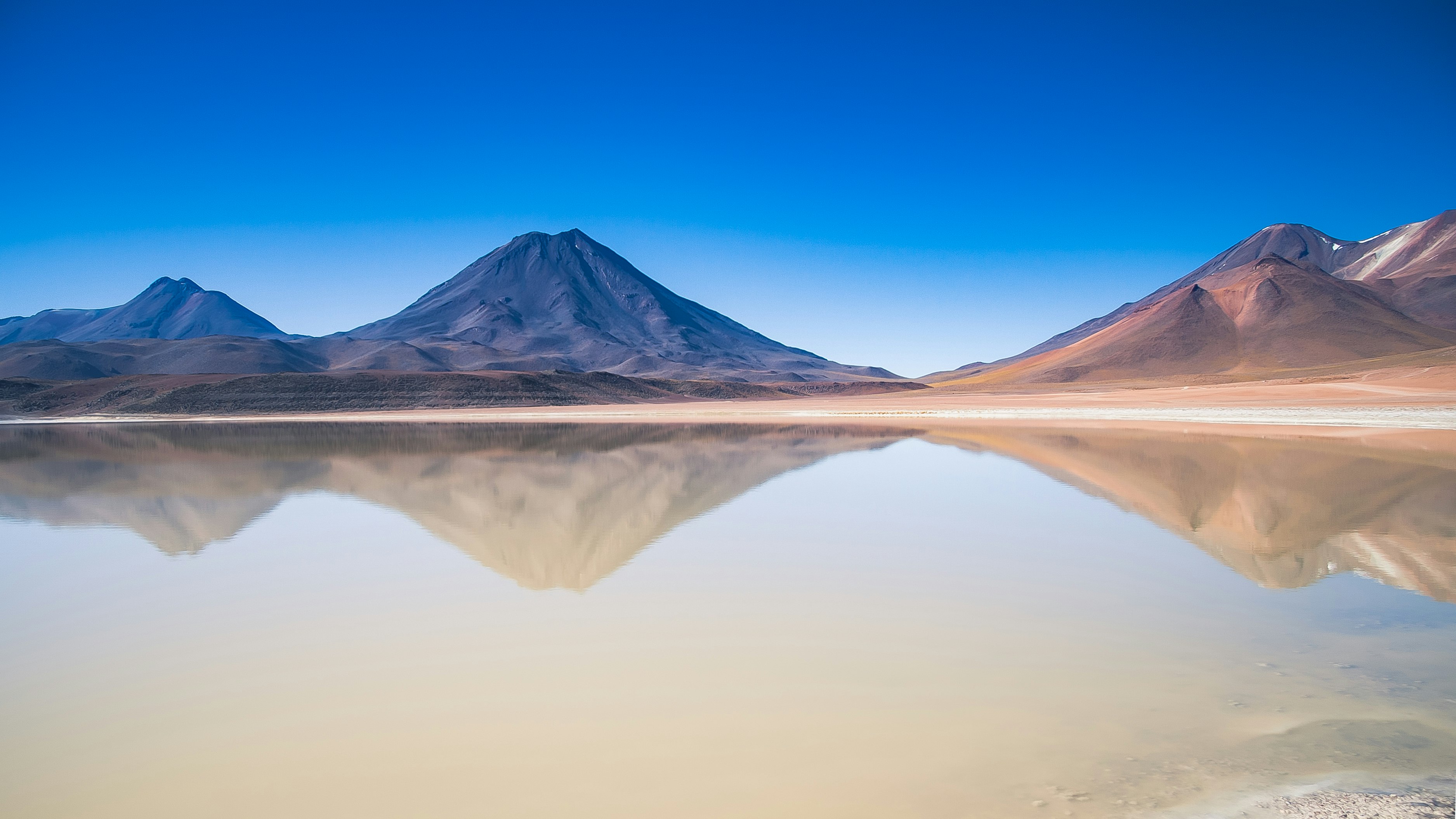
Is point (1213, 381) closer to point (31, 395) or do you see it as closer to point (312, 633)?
point (312, 633)

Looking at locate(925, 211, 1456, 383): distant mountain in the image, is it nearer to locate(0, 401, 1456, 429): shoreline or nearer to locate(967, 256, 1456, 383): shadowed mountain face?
locate(967, 256, 1456, 383): shadowed mountain face

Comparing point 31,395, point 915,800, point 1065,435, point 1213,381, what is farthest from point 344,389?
point 1213,381

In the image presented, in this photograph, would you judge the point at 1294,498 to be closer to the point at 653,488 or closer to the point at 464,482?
the point at 653,488

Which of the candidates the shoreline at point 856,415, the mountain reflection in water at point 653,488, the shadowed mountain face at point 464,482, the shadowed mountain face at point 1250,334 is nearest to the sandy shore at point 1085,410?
the shoreline at point 856,415

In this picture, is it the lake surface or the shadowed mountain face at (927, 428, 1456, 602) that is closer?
the lake surface

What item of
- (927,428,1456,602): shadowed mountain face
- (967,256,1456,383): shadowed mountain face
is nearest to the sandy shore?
(927,428,1456,602): shadowed mountain face

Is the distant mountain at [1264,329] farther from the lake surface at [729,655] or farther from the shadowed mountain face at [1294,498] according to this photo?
the lake surface at [729,655]

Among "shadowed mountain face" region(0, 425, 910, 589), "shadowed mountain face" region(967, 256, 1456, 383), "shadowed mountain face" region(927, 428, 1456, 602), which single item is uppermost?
"shadowed mountain face" region(967, 256, 1456, 383)
